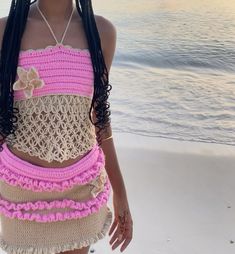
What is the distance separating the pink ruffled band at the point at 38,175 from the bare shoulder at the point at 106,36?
31cm

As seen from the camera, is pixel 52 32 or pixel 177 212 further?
pixel 177 212

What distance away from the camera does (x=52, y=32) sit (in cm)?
133

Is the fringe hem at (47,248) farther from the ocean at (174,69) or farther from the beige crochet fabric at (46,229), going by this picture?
the ocean at (174,69)

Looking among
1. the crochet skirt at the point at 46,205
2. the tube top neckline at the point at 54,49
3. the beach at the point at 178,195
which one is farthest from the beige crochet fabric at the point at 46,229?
the beach at the point at 178,195

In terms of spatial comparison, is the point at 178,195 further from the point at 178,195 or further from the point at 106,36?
the point at 106,36

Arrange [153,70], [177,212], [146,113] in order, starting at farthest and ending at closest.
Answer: [153,70], [146,113], [177,212]

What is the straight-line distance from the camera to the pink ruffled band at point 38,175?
1279mm

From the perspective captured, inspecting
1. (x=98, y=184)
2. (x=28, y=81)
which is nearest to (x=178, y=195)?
(x=98, y=184)

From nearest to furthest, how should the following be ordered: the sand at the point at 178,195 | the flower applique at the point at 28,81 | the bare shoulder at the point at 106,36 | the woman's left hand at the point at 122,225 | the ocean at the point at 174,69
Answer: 1. the flower applique at the point at 28,81
2. the bare shoulder at the point at 106,36
3. the woman's left hand at the point at 122,225
4. the sand at the point at 178,195
5. the ocean at the point at 174,69

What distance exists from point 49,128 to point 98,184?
0.20m

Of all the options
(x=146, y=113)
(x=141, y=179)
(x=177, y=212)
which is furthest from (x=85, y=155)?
(x=146, y=113)

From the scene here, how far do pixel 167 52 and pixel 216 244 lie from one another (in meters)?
6.50

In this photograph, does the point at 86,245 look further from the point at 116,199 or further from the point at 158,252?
the point at 158,252

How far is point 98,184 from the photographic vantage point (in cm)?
137
